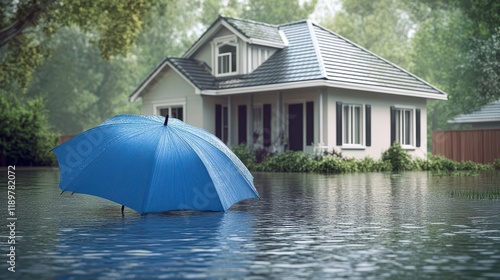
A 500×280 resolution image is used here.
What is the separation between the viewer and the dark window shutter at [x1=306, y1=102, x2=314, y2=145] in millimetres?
33312

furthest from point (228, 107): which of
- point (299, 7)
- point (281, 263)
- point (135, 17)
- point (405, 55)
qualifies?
point (405, 55)

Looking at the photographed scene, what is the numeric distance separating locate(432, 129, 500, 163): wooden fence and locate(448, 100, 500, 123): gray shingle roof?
2918 mm

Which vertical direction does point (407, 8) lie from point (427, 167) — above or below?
above

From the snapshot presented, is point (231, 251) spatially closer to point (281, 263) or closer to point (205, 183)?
point (281, 263)

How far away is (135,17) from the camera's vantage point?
35.5m

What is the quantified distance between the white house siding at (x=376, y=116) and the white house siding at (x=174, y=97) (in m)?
6.76

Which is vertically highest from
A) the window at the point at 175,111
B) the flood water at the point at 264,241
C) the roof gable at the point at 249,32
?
the roof gable at the point at 249,32

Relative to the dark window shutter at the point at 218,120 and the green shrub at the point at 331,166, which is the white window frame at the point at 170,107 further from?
the green shrub at the point at 331,166

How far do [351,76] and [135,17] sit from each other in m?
10.4

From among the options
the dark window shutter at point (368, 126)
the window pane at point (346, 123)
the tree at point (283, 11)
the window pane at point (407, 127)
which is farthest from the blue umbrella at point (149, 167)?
the tree at point (283, 11)

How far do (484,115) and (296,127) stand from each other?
15.5 metres

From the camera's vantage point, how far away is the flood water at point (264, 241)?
6266 millimetres

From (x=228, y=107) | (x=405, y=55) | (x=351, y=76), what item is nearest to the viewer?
(x=351, y=76)

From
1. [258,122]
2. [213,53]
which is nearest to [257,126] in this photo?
[258,122]
